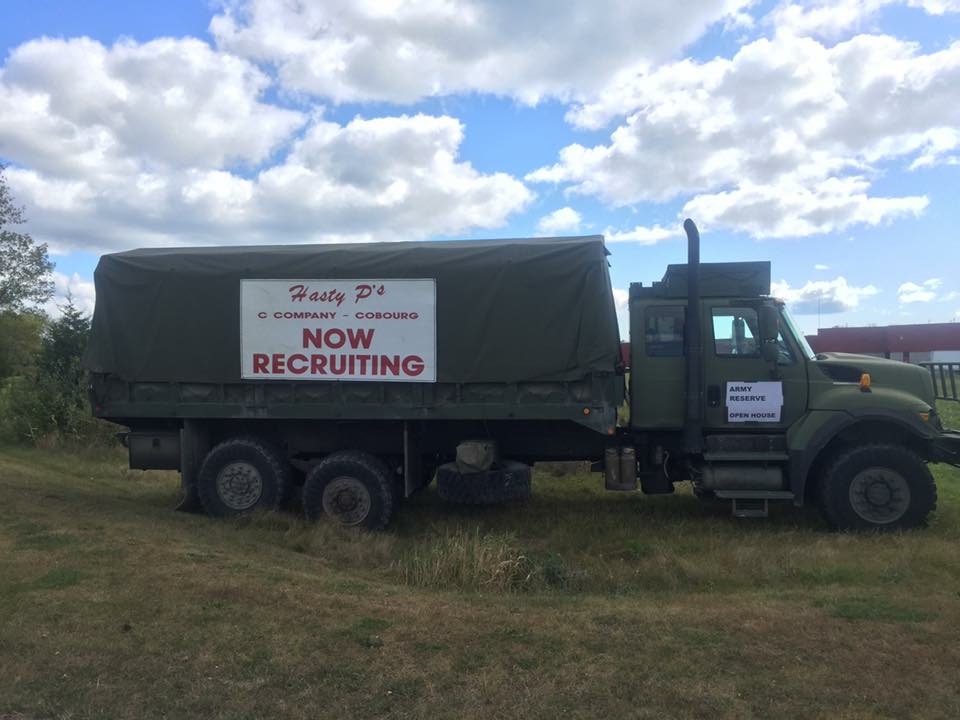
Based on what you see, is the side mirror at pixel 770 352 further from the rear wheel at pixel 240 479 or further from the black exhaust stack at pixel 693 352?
the rear wheel at pixel 240 479

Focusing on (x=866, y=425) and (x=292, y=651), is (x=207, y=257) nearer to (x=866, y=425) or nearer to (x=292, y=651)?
(x=292, y=651)

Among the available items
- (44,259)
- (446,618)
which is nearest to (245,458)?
(446,618)

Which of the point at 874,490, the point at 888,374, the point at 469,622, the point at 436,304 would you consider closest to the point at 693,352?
the point at 888,374

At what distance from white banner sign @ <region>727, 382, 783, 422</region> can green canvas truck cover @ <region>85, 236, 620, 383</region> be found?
140cm

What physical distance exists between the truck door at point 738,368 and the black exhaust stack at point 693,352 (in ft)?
0.41

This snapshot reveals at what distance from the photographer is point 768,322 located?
313 inches

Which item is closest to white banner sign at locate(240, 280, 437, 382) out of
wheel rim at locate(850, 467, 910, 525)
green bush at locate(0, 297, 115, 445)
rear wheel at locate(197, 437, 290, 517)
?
rear wheel at locate(197, 437, 290, 517)

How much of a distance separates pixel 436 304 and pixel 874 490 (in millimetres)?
4979

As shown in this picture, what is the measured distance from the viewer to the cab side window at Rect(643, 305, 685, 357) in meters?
8.12

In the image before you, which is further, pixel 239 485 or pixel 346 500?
pixel 239 485

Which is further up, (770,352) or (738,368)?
(770,352)

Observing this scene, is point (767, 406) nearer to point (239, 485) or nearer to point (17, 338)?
point (239, 485)

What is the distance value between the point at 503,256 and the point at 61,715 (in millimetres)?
5728

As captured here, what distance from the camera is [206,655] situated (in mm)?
4211
